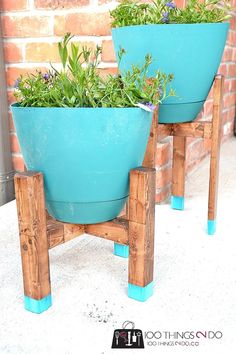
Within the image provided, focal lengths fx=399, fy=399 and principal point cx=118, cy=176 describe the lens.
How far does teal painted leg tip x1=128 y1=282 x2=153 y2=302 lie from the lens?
94cm

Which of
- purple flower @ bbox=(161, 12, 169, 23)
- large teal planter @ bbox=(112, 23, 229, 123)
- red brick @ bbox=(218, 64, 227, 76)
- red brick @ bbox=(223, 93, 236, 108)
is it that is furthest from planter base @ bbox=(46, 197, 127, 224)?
red brick @ bbox=(223, 93, 236, 108)

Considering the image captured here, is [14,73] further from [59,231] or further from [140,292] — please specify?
[140,292]

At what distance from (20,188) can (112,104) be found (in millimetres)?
266

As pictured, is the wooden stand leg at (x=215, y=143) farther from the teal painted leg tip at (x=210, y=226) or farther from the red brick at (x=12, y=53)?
the red brick at (x=12, y=53)

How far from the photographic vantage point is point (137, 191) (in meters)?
0.88

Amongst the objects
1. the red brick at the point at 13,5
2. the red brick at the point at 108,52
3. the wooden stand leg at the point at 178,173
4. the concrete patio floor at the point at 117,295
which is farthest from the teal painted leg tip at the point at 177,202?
the red brick at the point at 13,5

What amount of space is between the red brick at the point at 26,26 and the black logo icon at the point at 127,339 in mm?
1211

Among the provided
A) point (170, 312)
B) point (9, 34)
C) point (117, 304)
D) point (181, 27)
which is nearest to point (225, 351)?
point (170, 312)

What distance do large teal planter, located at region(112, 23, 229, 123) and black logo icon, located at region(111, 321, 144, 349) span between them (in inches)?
26.8

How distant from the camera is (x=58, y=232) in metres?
0.94

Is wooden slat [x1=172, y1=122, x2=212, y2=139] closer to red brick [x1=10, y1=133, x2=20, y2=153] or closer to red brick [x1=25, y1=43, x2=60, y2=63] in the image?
red brick [x1=25, y1=43, x2=60, y2=63]

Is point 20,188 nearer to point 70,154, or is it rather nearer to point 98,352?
point 70,154

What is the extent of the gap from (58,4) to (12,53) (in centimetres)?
31

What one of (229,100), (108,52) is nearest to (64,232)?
(108,52)
